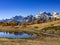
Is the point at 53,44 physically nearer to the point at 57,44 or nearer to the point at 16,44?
the point at 57,44

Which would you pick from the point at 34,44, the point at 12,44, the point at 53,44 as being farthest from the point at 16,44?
the point at 53,44

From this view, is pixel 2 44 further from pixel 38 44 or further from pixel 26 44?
pixel 38 44

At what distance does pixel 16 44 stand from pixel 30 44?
278cm

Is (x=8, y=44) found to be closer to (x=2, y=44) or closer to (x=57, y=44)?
(x=2, y=44)

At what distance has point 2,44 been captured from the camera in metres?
32.8

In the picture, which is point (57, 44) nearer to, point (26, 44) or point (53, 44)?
point (53, 44)

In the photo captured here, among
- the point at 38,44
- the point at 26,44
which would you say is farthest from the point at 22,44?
the point at 38,44

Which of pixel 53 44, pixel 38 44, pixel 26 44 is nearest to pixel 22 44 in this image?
pixel 26 44

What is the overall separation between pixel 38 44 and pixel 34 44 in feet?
2.62

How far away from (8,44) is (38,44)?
5.90 meters

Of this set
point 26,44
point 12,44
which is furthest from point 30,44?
point 12,44

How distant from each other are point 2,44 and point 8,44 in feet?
3.82

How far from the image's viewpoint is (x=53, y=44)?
112 ft

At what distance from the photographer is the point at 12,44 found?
108ft
